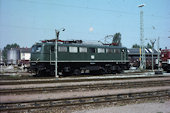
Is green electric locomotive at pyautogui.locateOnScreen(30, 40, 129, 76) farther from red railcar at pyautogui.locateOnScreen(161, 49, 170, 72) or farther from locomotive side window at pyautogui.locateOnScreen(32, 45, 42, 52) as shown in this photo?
red railcar at pyautogui.locateOnScreen(161, 49, 170, 72)

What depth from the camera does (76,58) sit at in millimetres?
23656

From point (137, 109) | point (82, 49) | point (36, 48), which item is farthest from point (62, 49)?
point (137, 109)

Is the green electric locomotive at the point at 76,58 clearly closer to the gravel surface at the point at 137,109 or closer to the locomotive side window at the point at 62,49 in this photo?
the locomotive side window at the point at 62,49

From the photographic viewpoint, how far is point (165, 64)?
29.6 m

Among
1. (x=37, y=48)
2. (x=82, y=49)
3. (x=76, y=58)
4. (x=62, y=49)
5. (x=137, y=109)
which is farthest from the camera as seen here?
(x=82, y=49)

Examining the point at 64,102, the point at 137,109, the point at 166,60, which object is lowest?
the point at 137,109

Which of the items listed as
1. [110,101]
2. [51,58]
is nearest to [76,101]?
[110,101]

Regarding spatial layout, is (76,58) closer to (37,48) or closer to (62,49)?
(62,49)

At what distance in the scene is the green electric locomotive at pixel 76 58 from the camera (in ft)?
72.3

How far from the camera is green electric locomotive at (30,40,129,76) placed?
22047 millimetres

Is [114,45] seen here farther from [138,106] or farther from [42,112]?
[42,112]

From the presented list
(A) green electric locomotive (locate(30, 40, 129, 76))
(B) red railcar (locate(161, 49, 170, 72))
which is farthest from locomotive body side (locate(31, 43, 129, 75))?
(B) red railcar (locate(161, 49, 170, 72))

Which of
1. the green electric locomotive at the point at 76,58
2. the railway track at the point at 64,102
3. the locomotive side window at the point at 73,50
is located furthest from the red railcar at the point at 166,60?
the railway track at the point at 64,102

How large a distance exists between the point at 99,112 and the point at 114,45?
20884 millimetres
